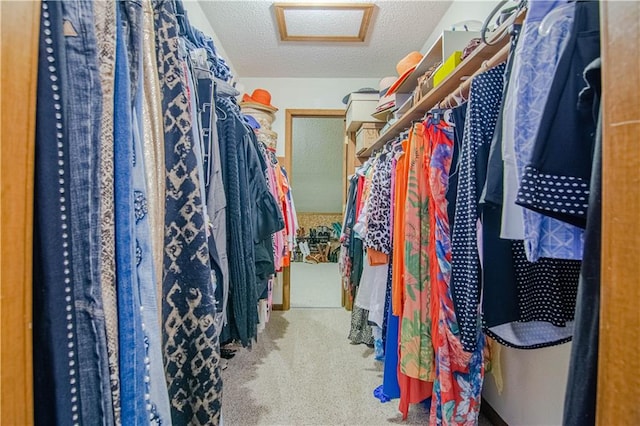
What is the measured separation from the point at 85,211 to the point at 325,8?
7.13ft

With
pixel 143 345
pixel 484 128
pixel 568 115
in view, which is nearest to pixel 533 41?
pixel 568 115

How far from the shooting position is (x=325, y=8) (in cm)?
206

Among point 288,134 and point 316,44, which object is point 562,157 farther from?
point 288,134

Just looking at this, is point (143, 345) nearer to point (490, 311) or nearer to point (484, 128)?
point (490, 311)

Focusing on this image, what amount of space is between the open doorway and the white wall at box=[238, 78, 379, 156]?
82 centimetres

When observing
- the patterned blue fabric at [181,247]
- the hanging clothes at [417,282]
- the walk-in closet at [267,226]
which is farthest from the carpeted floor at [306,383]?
the patterned blue fabric at [181,247]

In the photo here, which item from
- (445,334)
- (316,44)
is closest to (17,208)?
(445,334)

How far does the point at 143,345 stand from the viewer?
0.45m

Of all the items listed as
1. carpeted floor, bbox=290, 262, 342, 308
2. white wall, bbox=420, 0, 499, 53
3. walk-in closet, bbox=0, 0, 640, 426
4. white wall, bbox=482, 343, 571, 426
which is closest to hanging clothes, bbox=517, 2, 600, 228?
walk-in closet, bbox=0, 0, 640, 426

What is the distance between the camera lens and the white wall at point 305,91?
3248 millimetres

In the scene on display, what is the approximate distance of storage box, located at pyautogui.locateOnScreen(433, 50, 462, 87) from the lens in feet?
4.12

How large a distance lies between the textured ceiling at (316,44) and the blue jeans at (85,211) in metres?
2.05

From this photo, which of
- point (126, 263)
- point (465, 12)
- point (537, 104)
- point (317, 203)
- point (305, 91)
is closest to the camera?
point (126, 263)

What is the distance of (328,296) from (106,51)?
352 centimetres
